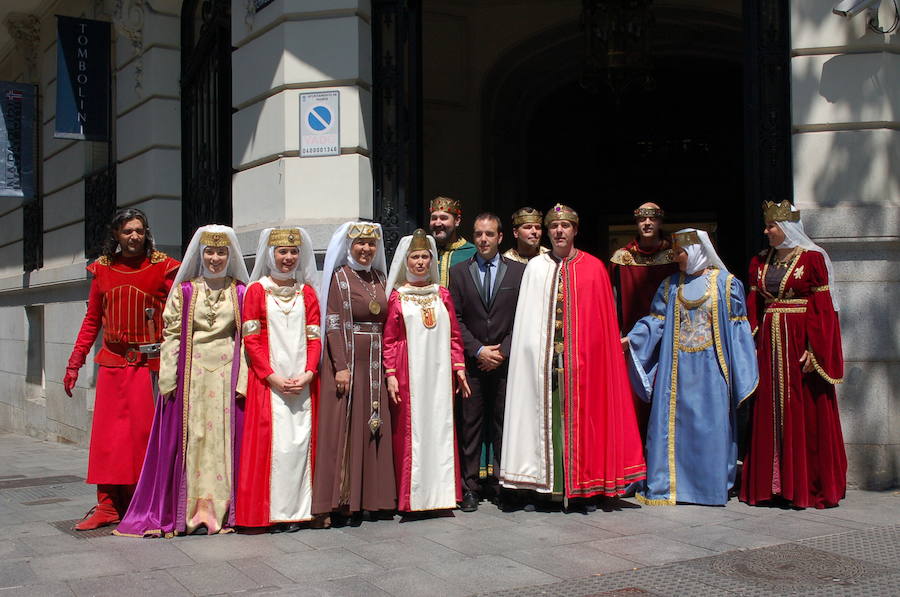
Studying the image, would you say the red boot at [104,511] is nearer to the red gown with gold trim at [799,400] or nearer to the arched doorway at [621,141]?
the red gown with gold trim at [799,400]

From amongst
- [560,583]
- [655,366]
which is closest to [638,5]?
[655,366]

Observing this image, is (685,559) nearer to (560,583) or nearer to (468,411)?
(560,583)

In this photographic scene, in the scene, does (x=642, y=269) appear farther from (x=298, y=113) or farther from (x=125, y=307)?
(x=125, y=307)

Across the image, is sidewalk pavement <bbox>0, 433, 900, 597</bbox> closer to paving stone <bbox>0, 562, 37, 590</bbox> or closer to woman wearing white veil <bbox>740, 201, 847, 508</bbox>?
paving stone <bbox>0, 562, 37, 590</bbox>

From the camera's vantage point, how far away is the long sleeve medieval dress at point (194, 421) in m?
5.92

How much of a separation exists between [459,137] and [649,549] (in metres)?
8.50

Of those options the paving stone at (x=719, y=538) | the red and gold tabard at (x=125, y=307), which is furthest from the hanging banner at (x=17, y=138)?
the paving stone at (x=719, y=538)

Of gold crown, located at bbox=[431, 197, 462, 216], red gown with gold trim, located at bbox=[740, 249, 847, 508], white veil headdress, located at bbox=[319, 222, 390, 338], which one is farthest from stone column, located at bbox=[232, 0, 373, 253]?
red gown with gold trim, located at bbox=[740, 249, 847, 508]

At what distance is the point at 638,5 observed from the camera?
Result: 8867 mm

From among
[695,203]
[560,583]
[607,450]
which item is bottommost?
[560,583]

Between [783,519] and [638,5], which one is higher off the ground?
[638,5]

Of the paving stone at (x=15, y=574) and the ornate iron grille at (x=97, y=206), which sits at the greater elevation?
the ornate iron grille at (x=97, y=206)

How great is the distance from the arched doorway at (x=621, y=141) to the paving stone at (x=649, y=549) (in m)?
8.15

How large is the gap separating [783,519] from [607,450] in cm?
120
